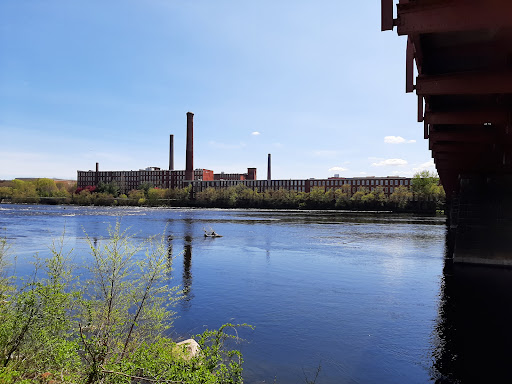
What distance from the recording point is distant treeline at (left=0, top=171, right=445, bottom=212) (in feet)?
340

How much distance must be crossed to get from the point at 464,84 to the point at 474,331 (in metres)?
10.1

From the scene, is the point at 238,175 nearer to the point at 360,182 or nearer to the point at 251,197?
the point at 251,197

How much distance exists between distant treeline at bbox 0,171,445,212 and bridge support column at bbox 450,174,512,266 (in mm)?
76516

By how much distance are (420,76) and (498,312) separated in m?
13.3

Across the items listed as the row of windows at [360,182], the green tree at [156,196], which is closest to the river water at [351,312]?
the row of windows at [360,182]

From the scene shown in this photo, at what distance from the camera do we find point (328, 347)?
1212 centimetres

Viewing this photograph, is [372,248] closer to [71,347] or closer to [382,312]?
[382,312]

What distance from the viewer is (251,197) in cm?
13600

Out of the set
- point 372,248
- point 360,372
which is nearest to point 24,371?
point 360,372

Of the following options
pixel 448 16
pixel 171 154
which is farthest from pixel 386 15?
pixel 171 154

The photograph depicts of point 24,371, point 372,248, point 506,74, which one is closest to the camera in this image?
point 24,371

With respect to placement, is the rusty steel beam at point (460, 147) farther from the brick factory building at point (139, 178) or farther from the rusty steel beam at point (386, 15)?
the brick factory building at point (139, 178)

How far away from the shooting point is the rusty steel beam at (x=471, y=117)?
1045 cm

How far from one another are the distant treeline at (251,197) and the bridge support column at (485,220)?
251 feet
